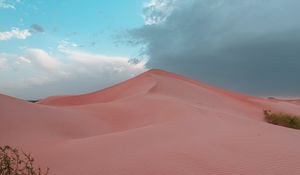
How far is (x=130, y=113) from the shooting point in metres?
14.1

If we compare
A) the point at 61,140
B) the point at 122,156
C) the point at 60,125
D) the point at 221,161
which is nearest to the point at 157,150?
the point at 122,156

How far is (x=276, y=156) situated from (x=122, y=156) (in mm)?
3223

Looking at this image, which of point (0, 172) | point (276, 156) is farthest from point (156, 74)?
point (0, 172)

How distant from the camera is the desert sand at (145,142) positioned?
20.1 ft

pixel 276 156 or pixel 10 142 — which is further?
pixel 10 142

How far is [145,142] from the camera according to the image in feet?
25.3

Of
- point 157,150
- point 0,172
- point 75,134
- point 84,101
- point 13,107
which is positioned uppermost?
point 84,101

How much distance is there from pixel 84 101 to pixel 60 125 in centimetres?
1413

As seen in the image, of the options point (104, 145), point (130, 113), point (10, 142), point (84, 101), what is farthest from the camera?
point (84, 101)

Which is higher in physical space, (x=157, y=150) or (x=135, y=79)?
(x=135, y=79)

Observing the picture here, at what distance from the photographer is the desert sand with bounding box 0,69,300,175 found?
6.12 meters

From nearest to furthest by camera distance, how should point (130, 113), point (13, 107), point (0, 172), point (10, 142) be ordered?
point (0, 172), point (10, 142), point (13, 107), point (130, 113)

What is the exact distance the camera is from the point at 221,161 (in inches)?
251

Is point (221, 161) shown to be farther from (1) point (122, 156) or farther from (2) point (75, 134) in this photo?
(2) point (75, 134)
